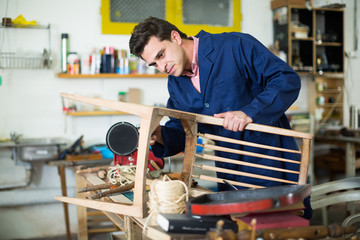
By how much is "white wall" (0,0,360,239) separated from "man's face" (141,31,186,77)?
10.3ft

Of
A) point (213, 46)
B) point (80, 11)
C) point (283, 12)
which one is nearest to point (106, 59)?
point (80, 11)

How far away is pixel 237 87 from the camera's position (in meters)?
1.94

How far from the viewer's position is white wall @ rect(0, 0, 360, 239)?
463 cm

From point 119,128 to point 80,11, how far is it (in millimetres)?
2959

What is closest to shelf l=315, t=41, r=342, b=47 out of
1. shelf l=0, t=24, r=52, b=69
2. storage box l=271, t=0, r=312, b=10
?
storage box l=271, t=0, r=312, b=10

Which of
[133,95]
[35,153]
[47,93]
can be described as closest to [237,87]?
[35,153]

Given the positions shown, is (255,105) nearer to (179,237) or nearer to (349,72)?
(179,237)

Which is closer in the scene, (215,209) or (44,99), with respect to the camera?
(215,209)

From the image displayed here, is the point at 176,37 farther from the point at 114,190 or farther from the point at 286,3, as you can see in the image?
the point at 286,3

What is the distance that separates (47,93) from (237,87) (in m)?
3.39

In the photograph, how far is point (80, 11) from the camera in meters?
4.82

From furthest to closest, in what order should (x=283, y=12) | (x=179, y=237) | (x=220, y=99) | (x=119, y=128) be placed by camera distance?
(x=283, y=12) → (x=119, y=128) → (x=220, y=99) → (x=179, y=237)

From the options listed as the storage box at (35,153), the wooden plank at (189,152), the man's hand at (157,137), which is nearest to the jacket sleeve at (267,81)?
the wooden plank at (189,152)

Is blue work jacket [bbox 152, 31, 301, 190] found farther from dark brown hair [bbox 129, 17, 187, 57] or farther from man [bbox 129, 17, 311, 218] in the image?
dark brown hair [bbox 129, 17, 187, 57]
